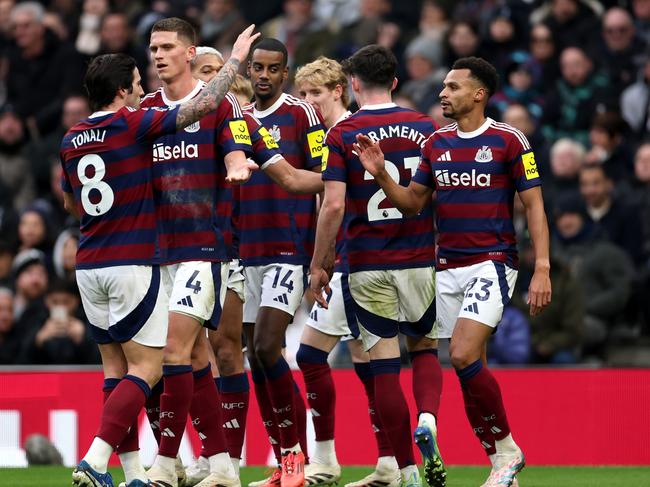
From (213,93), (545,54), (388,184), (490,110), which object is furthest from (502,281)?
(545,54)

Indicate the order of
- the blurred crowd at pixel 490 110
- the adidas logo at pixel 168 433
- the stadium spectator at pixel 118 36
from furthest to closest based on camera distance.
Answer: the stadium spectator at pixel 118 36 < the blurred crowd at pixel 490 110 < the adidas logo at pixel 168 433

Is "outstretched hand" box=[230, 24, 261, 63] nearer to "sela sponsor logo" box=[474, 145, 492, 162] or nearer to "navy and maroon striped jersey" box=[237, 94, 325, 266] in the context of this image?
"navy and maroon striped jersey" box=[237, 94, 325, 266]

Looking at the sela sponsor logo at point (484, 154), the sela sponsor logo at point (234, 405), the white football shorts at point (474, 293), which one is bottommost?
the sela sponsor logo at point (234, 405)

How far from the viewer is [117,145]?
9039mm

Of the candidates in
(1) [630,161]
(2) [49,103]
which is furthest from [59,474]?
(2) [49,103]

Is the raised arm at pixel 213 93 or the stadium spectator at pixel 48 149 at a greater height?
the stadium spectator at pixel 48 149

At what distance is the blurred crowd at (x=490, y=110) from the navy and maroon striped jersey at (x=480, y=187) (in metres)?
4.79

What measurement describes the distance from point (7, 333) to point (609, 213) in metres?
6.26

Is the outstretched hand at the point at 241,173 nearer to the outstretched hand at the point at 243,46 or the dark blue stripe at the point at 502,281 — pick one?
the outstretched hand at the point at 243,46

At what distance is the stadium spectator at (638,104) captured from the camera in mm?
16125

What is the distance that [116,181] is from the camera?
29.8ft

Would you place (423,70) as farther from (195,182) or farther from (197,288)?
(197,288)

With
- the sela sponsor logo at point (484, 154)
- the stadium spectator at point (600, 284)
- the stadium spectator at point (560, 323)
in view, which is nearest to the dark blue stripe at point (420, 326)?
the sela sponsor logo at point (484, 154)

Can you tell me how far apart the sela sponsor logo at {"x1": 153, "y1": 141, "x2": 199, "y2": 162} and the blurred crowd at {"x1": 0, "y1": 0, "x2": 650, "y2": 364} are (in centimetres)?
566
